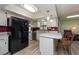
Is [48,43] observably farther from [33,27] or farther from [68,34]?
[68,34]

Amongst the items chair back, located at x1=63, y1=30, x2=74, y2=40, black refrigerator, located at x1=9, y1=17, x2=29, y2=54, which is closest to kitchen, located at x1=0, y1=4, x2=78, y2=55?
black refrigerator, located at x1=9, y1=17, x2=29, y2=54

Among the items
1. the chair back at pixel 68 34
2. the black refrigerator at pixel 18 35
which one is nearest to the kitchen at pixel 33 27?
the black refrigerator at pixel 18 35

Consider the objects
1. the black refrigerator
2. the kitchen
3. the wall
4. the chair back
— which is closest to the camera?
the kitchen

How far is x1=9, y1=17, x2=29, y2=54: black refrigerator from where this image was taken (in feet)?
9.99

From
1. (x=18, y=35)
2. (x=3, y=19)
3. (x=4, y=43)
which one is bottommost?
(x=4, y=43)

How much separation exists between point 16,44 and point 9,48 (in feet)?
1.04

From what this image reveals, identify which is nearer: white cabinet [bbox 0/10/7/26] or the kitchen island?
the kitchen island

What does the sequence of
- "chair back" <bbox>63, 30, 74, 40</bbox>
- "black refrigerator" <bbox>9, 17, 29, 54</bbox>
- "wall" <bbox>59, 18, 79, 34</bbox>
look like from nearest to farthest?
"wall" <bbox>59, 18, 79, 34</bbox>, "chair back" <bbox>63, 30, 74, 40</bbox>, "black refrigerator" <bbox>9, 17, 29, 54</bbox>

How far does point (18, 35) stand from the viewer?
329 centimetres

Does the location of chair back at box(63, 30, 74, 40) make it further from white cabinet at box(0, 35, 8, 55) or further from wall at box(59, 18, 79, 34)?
white cabinet at box(0, 35, 8, 55)

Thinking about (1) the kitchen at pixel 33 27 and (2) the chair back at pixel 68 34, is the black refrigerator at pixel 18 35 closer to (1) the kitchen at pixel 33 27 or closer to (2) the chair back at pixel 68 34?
(1) the kitchen at pixel 33 27

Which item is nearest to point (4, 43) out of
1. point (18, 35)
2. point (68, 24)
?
point (18, 35)

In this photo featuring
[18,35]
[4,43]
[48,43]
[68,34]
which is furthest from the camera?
[18,35]
